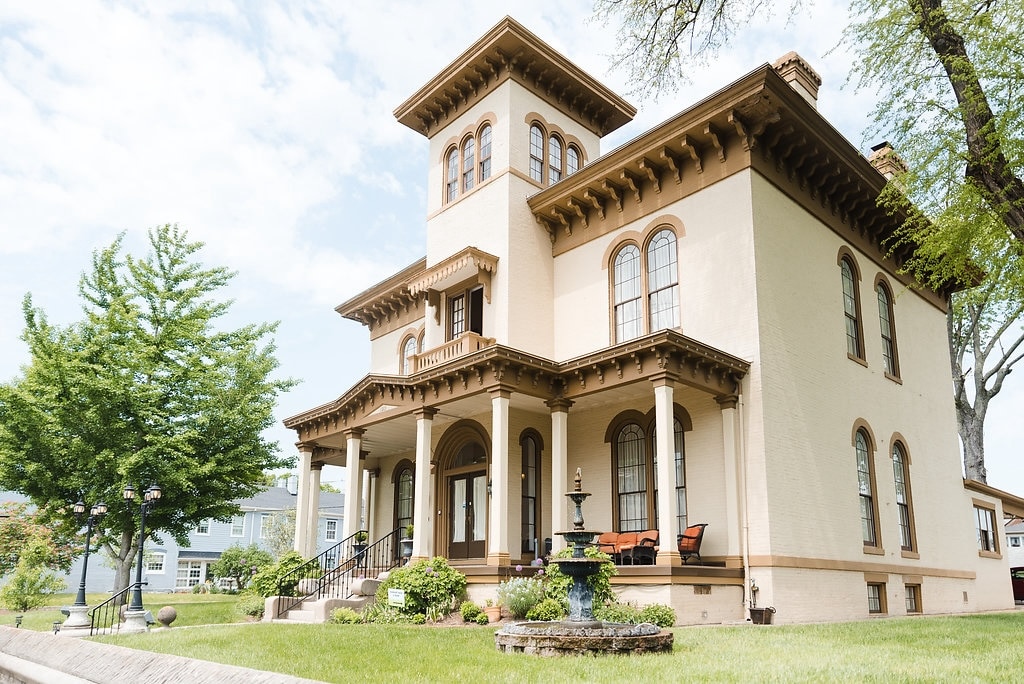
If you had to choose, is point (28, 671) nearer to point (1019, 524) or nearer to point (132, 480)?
point (132, 480)

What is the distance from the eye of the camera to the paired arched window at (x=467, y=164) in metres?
20.7

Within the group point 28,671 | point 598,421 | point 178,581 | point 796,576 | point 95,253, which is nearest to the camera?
point 28,671

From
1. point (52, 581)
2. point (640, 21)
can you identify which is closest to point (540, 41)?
point (640, 21)

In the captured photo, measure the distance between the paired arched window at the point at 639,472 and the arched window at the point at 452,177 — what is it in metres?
8.21

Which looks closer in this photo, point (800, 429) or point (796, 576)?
point (796, 576)

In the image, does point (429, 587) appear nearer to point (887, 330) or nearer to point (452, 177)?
point (452, 177)

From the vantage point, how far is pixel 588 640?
865 centimetres

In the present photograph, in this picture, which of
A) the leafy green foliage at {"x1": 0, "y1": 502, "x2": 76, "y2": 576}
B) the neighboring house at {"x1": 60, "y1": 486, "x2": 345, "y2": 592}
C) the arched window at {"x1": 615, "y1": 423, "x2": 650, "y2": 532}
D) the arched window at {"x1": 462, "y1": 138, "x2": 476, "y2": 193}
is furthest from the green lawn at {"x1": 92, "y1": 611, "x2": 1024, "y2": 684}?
the neighboring house at {"x1": 60, "y1": 486, "x2": 345, "y2": 592}

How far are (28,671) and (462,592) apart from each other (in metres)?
10.2

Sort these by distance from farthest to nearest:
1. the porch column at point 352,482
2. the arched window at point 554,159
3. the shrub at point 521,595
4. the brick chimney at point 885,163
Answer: the brick chimney at point 885,163 < the arched window at point 554,159 < the porch column at point 352,482 < the shrub at point 521,595

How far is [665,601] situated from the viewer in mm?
13148

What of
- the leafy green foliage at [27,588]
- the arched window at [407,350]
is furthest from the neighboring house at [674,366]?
the leafy green foliage at [27,588]

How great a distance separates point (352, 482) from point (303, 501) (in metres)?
2.80

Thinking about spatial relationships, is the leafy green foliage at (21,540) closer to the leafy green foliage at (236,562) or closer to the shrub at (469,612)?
the leafy green foliage at (236,562)
